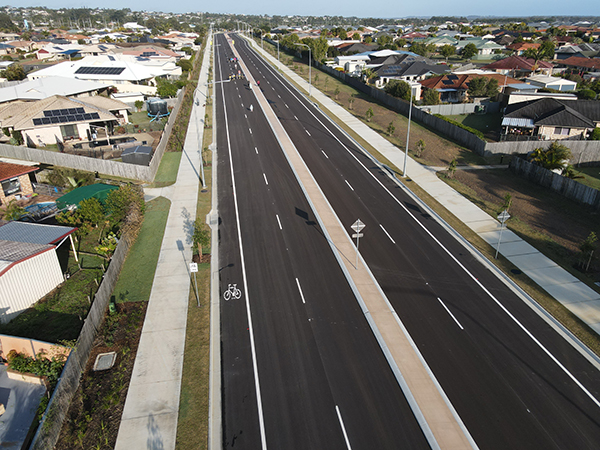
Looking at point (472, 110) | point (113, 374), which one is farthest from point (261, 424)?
point (472, 110)

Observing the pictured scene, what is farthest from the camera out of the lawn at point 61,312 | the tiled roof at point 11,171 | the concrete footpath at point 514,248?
the tiled roof at point 11,171

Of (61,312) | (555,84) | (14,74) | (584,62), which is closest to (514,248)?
(61,312)

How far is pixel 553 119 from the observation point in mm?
43781

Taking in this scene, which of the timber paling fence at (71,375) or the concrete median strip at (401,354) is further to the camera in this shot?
the concrete median strip at (401,354)

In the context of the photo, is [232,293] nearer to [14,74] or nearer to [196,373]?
[196,373]

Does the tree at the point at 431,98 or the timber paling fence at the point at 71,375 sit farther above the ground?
the tree at the point at 431,98

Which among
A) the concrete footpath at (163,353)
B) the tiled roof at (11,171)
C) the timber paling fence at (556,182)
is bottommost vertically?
the concrete footpath at (163,353)

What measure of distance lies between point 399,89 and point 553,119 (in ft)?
74.1

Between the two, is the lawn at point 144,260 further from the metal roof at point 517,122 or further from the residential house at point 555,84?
the residential house at point 555,84

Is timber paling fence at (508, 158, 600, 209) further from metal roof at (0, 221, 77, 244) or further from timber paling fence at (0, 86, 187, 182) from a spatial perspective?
metal roof at (0, 221, 77, 244)

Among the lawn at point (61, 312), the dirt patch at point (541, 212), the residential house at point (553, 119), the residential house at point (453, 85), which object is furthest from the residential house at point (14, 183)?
the residential house at point (453, 85)

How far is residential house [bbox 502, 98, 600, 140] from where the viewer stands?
43.0 meters

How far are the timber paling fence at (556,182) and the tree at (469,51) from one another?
3695 inches

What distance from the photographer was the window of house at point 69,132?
45.2 m
